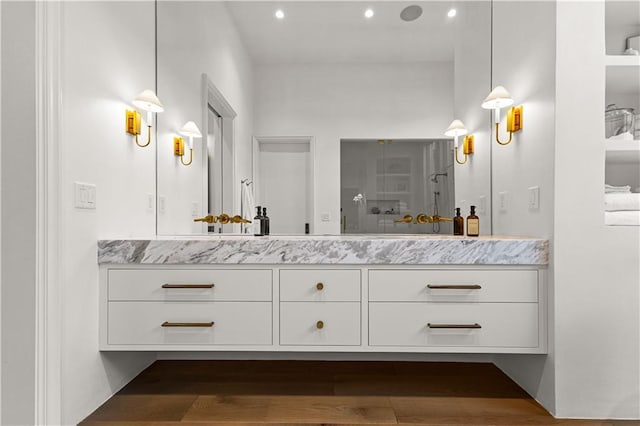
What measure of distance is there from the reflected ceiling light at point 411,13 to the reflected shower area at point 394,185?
0.71 metres

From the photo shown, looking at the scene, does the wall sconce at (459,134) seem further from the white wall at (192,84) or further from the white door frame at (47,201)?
the white door frame at (47,201)

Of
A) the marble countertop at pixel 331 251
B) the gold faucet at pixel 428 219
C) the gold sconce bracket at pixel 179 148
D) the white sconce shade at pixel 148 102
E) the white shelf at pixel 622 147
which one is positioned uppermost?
A: the white sconce shade at pixel 148 102

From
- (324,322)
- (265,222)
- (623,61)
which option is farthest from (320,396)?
(623,61)

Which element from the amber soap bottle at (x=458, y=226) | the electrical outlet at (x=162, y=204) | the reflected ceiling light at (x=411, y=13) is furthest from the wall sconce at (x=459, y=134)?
the electrical outlet at (x=162, y=204)

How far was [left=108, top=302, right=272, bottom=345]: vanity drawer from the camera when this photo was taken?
1.87 meters

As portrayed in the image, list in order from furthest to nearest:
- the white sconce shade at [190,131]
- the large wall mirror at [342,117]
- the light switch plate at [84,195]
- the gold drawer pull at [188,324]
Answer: the white sconce shade at [190,131] < the large wall mirror at [342,117] < the gold drawer pull at [188,324] < the light switch plate at [84,195]

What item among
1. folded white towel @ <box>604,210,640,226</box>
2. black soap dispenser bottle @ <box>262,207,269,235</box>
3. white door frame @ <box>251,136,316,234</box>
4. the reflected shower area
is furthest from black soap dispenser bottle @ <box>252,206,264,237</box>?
folded white towel @ <box>604,210,640,226</box>

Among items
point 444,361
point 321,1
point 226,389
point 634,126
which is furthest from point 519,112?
point 226,389

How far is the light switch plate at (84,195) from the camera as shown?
68.6 inches

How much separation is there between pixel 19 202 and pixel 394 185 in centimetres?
179

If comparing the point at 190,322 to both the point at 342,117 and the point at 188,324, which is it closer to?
the point at 188,324

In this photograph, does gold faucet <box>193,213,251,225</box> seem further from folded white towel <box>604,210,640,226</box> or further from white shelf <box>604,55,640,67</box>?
white shelf <box>604,55,640,67</box>

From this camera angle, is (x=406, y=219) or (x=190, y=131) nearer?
(x=406, y=219)

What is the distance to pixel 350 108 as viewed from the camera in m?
2.44
